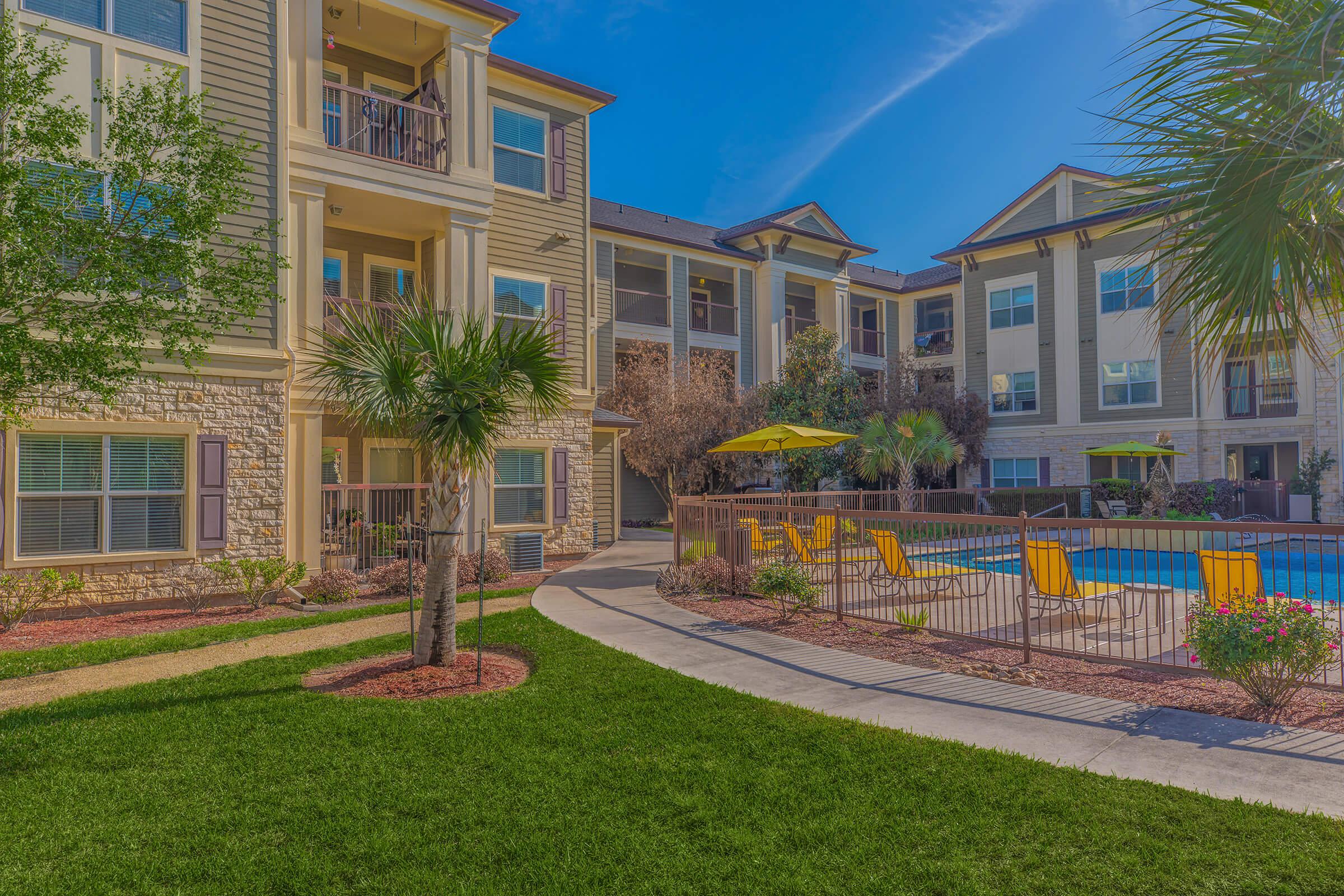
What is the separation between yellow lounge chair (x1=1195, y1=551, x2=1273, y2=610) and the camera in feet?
25.8

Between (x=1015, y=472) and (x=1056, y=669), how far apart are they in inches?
1043

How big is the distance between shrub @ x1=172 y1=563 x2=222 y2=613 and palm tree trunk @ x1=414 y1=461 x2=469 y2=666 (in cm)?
585

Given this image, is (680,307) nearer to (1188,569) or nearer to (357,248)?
(357,248)

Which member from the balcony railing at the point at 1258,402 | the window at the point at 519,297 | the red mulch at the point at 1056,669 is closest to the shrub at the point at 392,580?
the red mulch at the point at 1056,669

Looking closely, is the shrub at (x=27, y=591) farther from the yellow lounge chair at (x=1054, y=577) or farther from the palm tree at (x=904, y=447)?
the palm tree at (x=904, y=447)

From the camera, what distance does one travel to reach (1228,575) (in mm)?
7641

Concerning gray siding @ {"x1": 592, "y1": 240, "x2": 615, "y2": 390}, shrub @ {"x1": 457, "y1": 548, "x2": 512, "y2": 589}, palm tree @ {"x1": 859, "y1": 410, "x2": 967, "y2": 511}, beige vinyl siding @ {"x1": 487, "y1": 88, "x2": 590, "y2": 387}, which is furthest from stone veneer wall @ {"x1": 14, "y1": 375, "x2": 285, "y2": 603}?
palm tree @ {"x1": 859, "y1": 410, "x2": 967, "y2": 511}

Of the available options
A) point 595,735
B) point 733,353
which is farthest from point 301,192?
point 733,353

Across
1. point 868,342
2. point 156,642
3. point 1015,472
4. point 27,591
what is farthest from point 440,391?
point 868,342

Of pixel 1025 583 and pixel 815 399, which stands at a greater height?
pixel 815 399

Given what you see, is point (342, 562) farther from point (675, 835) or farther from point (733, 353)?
point (733, 353)

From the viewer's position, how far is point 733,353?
100.0 feet

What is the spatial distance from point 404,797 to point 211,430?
9.60 m

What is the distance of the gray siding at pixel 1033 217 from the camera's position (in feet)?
102
